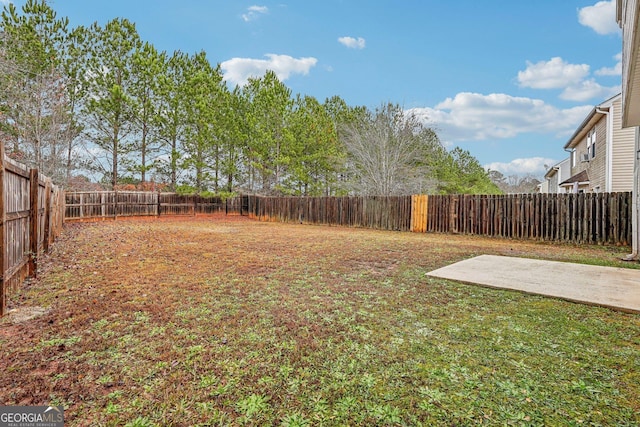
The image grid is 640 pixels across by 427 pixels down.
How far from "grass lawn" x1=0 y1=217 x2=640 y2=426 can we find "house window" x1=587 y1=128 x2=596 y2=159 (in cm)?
1353

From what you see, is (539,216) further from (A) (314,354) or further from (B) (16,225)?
(B) (16,225)

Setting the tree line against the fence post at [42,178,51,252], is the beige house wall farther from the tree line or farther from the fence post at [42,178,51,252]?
the fence post at [42,178,51,252]

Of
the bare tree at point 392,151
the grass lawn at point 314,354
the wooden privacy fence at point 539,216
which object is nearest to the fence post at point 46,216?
the grass lawn at point 314,354

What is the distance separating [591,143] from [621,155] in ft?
11.2

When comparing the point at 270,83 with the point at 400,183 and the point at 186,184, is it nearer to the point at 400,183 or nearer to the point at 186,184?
the point at 186,184

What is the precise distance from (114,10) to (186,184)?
31.1ft

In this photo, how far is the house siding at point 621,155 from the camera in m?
10.2

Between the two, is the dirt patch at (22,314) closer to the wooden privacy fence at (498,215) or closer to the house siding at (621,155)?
the wooden privacy fence at (498,215)

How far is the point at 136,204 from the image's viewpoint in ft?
54.9

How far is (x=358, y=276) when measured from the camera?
4.42m

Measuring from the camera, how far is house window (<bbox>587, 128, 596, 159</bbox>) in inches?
499

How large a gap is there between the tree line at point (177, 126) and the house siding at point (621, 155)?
8.11 metres

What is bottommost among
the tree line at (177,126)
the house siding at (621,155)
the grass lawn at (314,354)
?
the grass lawn at (314,354)

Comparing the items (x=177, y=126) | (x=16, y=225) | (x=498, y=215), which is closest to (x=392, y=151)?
(x=498, y=215)
